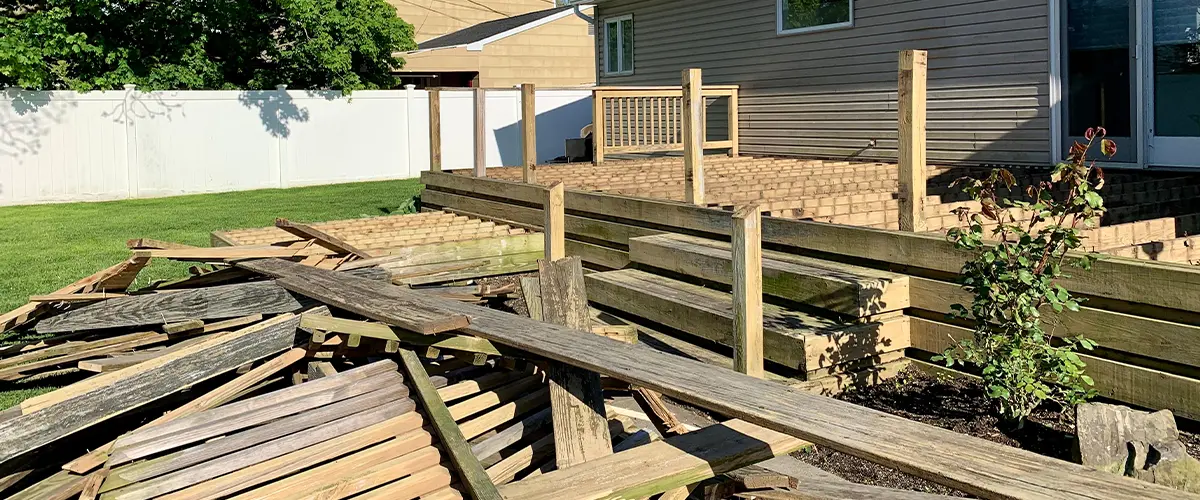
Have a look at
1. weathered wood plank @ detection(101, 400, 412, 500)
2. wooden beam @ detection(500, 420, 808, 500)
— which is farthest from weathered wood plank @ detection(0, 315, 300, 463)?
wooden beam @ detection(500, 420, 808, 500)

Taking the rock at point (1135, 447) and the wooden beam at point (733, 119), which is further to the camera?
the wooden beam at point (733, 119)

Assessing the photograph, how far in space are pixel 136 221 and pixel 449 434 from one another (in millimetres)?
12201

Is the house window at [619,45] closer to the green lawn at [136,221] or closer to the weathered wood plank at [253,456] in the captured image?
the green lawn at [136,221]

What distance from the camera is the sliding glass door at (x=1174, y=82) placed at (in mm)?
9453

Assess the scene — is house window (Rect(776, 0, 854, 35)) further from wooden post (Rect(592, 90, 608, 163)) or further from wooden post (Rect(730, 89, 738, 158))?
wooden post (Rect(592, 90, 608, 163))

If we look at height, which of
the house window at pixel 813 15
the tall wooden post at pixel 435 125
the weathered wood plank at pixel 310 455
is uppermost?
the house window at pixel 813 15

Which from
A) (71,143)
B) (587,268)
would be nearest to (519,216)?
(587,268)

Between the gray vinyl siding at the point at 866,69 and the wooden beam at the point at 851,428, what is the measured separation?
8.20m

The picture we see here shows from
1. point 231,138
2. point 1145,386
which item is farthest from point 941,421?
point 231,138

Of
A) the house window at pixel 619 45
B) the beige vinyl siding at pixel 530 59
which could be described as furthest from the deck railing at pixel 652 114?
the beige vinyl siding at pixel 530 59

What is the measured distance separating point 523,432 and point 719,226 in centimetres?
326

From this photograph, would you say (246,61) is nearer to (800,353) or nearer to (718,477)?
(800,353)

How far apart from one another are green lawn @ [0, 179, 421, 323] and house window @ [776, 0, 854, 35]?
569 centimetres

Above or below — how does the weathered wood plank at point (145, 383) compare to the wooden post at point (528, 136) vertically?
below
